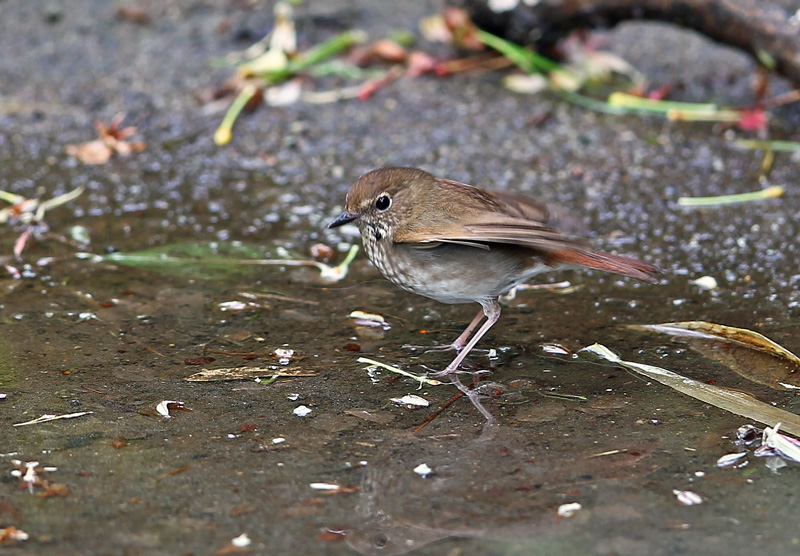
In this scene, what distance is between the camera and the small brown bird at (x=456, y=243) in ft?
11.2

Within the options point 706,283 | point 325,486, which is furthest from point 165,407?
point 706,283

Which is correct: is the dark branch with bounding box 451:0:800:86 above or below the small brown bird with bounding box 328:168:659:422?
above

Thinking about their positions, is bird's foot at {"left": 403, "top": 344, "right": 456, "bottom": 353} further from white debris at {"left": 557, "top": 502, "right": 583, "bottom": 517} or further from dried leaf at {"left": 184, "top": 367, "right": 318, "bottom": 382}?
white debris at {"left": 557, "top": 502, "right": 583, "bottom": 517}

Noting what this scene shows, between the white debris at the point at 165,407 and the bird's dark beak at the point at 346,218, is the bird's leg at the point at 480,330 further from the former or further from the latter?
the white debris at the point at 165,407

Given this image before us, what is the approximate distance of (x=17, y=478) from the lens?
261 centimetres

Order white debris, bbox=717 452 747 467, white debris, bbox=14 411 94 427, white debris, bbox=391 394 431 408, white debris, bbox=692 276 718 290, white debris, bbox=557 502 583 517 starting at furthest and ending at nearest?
white debris, bbox=692 276 718 290 → white debris, bbox=391 394 431 408 → white debris, bbox=14 411 94 427 → white debris, bbox=717 452 747 467 → white debris, bbox=557 502 583 517

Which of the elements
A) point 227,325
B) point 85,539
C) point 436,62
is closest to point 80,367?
point 227,325

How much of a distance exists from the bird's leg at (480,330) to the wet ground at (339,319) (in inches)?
3.4

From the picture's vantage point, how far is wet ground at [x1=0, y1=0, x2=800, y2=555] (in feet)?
8.13

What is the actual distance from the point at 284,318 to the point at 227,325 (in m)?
0.23

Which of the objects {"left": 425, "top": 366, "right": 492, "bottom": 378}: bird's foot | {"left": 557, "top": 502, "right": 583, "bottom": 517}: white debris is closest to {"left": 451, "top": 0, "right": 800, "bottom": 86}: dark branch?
{"left": 425, "top": 366, "right": 492, "bottom": 378}: bird's foot

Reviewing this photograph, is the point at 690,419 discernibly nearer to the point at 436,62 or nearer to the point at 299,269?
the point at 299,269

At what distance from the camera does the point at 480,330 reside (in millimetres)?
3668

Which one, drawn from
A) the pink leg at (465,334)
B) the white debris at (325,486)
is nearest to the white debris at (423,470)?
the white debris at (325,486)
